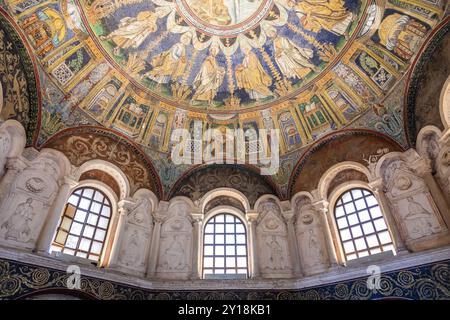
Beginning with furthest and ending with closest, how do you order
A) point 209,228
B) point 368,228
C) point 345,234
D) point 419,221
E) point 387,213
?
point 209,228, point 345,234, point 368,228, point 387,213, point 419,221

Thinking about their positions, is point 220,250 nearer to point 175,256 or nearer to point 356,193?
point 175,256

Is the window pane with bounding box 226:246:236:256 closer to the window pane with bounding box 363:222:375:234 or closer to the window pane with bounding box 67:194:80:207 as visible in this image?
the window pane with bounding box 363:222:375:234

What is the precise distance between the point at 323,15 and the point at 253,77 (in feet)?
10.4

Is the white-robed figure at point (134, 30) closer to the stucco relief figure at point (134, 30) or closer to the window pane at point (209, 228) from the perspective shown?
the stucco relief figure at point (134, 30)

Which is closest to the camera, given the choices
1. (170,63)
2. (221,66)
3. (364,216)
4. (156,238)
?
(364,216)

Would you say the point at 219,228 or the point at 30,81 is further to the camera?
the point at 219,228

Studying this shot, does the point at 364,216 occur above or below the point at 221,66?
below

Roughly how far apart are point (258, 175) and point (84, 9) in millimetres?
8108

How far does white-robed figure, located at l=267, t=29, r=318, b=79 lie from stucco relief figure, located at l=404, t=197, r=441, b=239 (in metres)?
5.61

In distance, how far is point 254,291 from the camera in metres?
9.31

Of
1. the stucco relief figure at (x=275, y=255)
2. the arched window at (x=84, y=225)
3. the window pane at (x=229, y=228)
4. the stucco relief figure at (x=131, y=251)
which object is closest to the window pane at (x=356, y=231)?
the stucco relief figure at (x=275, y=255)

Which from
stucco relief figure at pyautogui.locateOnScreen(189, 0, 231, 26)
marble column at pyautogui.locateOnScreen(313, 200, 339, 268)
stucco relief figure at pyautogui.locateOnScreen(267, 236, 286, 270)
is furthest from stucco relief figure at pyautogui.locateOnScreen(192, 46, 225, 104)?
stucco relief figure at pyautogui.locateOnScreen(267, 236, 286, 270)

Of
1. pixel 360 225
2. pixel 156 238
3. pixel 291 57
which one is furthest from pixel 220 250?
pixel 291 57

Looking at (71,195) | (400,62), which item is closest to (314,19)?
(400,62)
